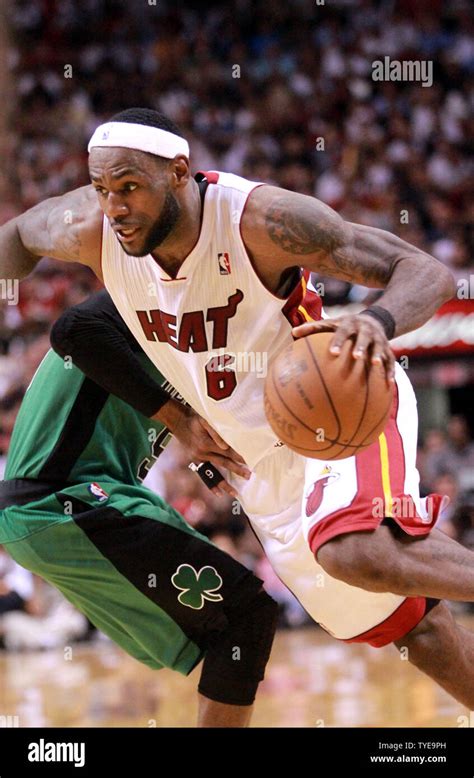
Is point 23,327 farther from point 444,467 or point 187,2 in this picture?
point 187,2

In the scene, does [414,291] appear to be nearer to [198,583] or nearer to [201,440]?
[201,440]

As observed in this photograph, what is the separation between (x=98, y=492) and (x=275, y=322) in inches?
41.6

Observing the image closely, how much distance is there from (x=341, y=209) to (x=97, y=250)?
8.09m

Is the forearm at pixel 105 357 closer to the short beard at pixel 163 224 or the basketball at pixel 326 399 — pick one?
the short beard at pixel 163 224

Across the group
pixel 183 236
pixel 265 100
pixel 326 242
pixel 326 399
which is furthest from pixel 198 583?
pixel 265 100

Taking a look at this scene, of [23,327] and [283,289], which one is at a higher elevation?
[283,289]

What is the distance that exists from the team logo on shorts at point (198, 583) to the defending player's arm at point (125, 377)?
1.14 ft

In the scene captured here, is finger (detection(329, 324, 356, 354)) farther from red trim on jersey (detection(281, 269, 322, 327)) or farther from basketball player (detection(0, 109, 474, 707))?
red trim on jersey (detection(281, 269, 322, 327))

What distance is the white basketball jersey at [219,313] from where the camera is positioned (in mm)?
3973

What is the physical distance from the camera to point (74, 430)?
455cm

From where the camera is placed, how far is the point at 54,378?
15.2 feet

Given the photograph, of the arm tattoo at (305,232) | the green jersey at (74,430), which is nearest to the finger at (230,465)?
the green jersey at (74,430)

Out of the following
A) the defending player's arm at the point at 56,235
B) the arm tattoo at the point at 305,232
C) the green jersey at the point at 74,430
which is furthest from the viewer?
the green jersey at the point at 74,430
